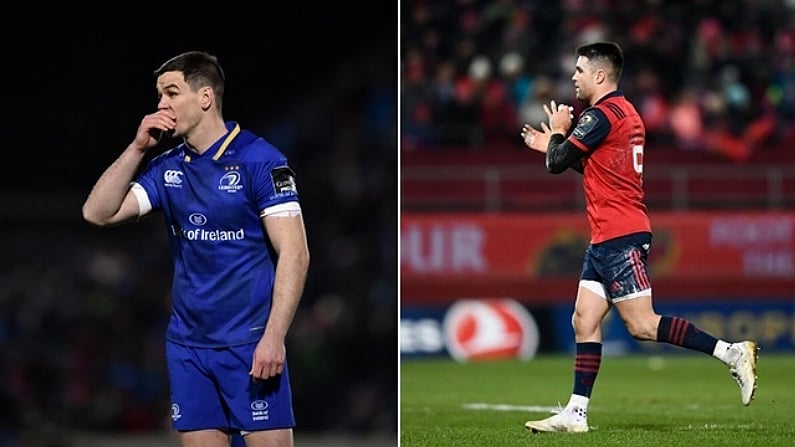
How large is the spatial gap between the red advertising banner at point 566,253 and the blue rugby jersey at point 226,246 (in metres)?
13.7

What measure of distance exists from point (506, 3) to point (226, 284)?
17.2m

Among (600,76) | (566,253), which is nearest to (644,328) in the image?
(600,76)

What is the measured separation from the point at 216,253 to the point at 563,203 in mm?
14480

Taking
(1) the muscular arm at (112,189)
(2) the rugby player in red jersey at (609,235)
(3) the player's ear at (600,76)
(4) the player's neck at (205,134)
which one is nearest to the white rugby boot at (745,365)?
(2) the rugby player in red jersey at (609,235)

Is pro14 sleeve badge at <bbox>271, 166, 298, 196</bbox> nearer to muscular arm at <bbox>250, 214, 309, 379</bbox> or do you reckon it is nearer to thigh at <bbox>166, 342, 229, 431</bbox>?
muscular arm at <bbox>250, 214, 309, 379</bbox>

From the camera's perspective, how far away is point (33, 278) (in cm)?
2277

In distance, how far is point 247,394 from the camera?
20.1 feet

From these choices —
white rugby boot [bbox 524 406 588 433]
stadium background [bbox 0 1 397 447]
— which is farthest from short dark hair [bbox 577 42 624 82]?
stadium background [bbox 0 1 397 447]

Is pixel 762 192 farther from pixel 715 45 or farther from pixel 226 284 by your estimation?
pixel 226 284

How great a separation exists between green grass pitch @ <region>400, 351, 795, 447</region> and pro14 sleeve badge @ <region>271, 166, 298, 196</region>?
243cm

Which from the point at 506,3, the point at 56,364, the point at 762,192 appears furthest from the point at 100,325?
the point at 762,192

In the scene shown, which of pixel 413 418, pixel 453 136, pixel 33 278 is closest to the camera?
pixel 413 418

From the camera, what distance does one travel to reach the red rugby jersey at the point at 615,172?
8211 mm

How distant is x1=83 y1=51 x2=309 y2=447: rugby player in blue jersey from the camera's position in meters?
6.12
